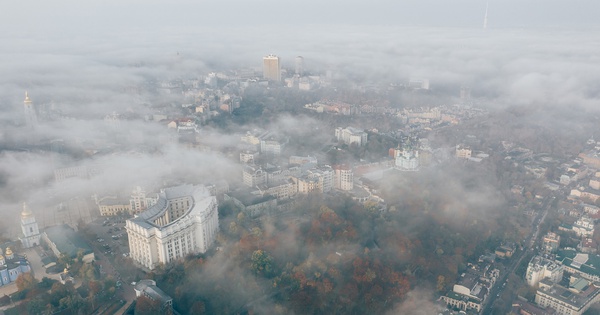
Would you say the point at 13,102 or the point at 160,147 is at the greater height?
the point at 13,102

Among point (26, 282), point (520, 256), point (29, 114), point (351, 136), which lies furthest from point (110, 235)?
point (351, 136)

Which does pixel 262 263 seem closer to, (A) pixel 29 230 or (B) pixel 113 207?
(B) pixel 113 207

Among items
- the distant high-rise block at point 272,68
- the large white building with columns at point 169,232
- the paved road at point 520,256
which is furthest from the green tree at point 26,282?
the distant high-rise block at point 272,68

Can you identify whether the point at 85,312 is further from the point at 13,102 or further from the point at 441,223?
the point at 13,102

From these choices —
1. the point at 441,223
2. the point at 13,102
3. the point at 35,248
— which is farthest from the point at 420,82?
the point at 35,248

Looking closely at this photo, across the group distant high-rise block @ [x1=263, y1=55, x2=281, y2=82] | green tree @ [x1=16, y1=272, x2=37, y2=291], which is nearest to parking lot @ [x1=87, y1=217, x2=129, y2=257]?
green tree @ [x1=16, y1=272, x2=37, y2=291]

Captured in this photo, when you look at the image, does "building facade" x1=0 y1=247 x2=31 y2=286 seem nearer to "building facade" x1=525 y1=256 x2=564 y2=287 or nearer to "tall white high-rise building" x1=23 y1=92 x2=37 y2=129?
"tall white high-rise building" x1=23 y1=92 x2=37 y2=129
